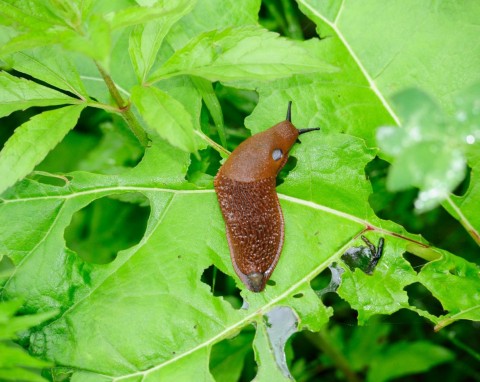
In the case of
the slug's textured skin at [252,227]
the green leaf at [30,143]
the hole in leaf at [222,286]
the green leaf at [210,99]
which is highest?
the green leaf at [30,143]

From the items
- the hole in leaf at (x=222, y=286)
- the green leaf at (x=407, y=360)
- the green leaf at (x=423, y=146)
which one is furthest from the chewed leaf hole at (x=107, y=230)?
the green leaf at (x=423, y=146)

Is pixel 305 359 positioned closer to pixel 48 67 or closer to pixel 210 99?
pixel 210 99

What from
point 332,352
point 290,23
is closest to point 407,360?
point 332,352

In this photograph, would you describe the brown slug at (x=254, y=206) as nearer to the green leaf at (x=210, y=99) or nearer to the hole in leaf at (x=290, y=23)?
the green leaf at (x=210, y=99)

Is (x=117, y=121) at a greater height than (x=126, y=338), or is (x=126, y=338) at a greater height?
(x=117, y=121)

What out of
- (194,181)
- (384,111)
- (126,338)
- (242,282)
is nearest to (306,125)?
(384,111)

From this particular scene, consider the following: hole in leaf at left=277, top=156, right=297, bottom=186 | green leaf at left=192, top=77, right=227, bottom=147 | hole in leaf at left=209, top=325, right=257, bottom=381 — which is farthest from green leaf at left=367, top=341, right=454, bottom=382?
green leaf at left=192, top=77, right=227, bottom=147

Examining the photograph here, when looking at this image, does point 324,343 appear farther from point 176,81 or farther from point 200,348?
point 176,81

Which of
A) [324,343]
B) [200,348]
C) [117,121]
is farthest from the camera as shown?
[324,343]
